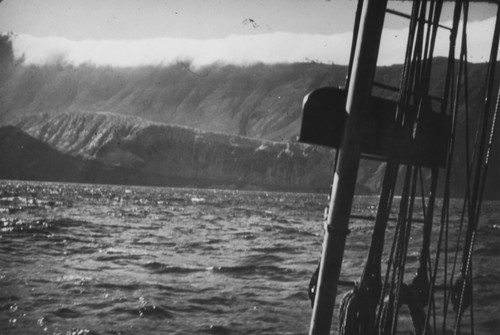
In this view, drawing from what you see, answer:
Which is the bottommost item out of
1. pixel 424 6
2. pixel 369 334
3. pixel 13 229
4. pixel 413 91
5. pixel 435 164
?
pixel 13 229

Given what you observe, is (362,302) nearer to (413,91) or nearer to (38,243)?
(413,91)

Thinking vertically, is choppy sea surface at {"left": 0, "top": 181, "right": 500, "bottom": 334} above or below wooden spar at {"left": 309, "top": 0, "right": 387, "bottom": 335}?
below

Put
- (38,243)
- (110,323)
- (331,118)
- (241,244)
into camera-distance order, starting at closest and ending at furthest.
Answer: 1. (331,118)
2. (110,323)
3. (38,243)
4. (241,244)

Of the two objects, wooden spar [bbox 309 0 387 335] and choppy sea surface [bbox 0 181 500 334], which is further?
choppy sea surface [bbox 0 181 500 334]

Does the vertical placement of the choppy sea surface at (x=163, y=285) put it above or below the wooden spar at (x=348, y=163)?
below

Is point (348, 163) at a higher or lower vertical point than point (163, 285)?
higher

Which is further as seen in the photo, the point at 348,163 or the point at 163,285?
the point at 163,285

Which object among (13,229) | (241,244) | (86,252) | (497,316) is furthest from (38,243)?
(497,316)

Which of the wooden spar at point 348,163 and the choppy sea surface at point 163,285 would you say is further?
the choppy sea surface at point 163,285
